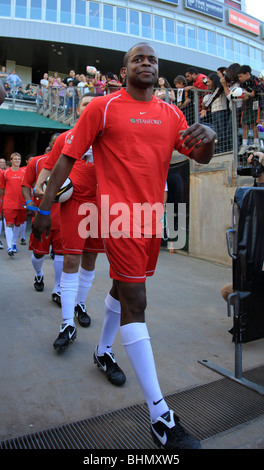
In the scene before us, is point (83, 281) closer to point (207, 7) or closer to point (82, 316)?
point (82, 316)

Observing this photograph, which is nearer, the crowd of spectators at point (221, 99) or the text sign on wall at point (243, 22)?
the crowd of spectators at point (221, 99)

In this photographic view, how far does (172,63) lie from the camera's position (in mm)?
27969

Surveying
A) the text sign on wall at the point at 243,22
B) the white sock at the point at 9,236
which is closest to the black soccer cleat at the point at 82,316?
the white sock at the point at 9,236

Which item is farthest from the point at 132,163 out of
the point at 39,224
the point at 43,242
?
the point at 43,242

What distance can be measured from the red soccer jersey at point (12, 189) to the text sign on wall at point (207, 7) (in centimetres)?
2811

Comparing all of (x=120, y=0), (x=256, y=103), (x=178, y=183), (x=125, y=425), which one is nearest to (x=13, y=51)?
(x=120, y=0)

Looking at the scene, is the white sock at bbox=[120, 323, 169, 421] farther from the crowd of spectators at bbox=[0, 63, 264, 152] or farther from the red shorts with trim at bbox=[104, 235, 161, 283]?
the crowd of spectators at bbox=[0, 63, 264, 152]

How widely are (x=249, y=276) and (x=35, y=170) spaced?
3354 mm

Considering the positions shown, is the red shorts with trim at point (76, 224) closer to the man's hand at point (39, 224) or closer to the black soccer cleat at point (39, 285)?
the man's hand at point (39, 224)

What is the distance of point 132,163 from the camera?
6.56 feet

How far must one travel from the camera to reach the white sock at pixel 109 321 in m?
2.43

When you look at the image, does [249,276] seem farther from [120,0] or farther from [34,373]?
[120,0]

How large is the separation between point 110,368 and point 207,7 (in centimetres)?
3508

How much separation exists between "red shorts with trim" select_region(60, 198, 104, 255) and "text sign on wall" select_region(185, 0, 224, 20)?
106ft
